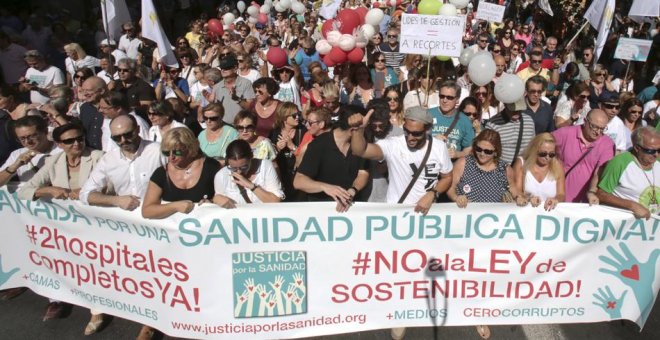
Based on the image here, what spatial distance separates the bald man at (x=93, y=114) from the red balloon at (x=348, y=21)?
11.2 feet

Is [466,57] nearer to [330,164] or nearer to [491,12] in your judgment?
[491,12]

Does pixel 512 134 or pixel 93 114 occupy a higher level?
pixel 512 134

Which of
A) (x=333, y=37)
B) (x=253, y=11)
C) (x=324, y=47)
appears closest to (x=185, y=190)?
(x=333, y=37)

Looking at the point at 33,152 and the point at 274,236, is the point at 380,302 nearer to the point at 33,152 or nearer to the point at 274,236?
the point at 274,236

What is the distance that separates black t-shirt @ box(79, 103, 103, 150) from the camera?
5250mm

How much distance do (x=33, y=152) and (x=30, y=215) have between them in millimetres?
587

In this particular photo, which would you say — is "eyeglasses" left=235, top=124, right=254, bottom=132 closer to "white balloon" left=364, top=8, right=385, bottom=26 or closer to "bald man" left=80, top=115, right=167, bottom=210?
"bald man" left=80, top=115, right=167, bottom=210

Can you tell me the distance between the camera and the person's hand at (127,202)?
3.42 meters

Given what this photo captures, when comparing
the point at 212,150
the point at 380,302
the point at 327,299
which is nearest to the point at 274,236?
the point at 327,299

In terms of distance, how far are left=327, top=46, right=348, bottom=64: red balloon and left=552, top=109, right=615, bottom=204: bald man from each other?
127 inches

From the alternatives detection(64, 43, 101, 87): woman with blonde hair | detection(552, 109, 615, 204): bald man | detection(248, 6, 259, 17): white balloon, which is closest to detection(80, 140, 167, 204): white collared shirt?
detection(552, 109, 615, 204): bald man

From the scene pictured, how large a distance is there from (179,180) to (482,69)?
3895 mm

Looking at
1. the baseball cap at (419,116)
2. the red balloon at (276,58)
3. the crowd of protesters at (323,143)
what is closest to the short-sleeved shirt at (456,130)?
the crowd of protesters at (323,143)

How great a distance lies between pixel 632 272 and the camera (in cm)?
355
